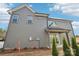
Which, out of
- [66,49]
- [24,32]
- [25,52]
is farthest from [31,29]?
[66,49]

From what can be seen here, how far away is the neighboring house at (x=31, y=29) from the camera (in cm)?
314

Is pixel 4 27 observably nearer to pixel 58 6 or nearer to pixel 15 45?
pixel 15 45

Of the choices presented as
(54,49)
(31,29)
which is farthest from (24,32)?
(54,49)

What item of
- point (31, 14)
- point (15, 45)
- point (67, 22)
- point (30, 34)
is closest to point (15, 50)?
point (15, 45)

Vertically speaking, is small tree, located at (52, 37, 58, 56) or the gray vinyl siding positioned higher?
the gray vinyl siding

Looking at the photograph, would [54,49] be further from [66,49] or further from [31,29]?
[31,29]

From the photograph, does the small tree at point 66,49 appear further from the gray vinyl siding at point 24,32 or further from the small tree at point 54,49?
the gray vinyl siding at point 24,32

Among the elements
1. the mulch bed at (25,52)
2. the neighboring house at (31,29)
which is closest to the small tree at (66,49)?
the neighboring house at (31,29)

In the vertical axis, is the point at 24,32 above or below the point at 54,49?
above

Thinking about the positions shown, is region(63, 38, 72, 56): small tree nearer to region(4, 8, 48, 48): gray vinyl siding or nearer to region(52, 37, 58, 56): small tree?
region(52, 37, 58, 56): small tree

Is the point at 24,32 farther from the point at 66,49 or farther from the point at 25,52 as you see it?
the point at 66,49

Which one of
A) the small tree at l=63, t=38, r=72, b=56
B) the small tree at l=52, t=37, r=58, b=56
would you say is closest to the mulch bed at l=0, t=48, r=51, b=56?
the small tree at l=52, t=37, r=58, b=56

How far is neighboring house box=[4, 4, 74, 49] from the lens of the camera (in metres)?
3.14

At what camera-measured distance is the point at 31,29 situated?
3.15m
